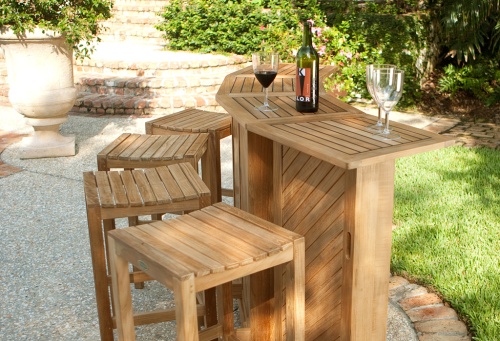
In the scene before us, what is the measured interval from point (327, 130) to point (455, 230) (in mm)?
1887

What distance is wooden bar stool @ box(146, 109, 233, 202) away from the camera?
11.2 ft

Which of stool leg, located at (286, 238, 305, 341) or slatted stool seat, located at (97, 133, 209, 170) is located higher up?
slatted stool seat, located at (97, 133, 209, 170)

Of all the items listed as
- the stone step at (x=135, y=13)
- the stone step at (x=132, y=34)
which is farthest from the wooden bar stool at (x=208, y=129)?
the stone step at (x=135, y=13)

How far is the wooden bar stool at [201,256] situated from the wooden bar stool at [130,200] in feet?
0.72

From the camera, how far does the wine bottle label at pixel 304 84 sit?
2.45 m

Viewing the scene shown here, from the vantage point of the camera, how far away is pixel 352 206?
2.15m

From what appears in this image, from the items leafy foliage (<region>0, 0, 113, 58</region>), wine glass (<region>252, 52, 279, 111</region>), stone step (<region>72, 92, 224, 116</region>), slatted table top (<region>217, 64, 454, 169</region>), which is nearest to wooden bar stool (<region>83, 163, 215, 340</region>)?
slatted table top (<region>217, 64, 454, 169</region>)

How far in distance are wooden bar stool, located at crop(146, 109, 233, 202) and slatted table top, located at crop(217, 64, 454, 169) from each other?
399mm

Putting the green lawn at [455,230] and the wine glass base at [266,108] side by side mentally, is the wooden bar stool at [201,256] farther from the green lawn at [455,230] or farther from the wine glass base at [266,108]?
the green lawn at [455,230]

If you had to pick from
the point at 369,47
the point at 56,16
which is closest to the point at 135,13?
the point at 369,47

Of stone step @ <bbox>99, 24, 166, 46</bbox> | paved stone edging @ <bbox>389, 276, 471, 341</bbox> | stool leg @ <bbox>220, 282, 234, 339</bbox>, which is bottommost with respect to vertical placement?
paved stone edging @ <bbox>389, 276, 471, 341</bbox>

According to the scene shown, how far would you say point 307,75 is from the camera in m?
2.46

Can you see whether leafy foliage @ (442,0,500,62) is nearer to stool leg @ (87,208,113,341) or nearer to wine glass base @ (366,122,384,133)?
wine glass base @ (366,122,384,133)

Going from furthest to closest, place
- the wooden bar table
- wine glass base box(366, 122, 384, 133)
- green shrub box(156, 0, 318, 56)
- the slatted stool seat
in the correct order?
green shrub box(156, 0, 318, 56) → the slatted stool seat → wine glass base box(366, 122, 384, 133) → the wooden bar table
